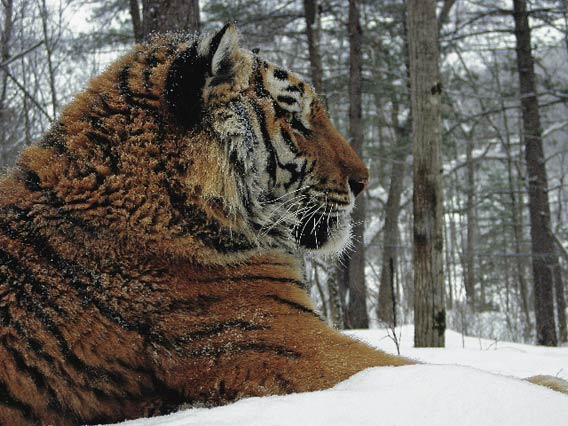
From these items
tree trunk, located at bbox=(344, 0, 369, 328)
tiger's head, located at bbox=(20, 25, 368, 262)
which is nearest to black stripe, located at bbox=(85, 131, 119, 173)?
tiger's head, located at bbox=(20, 25, 368, 262)

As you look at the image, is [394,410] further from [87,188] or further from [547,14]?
[547,14]

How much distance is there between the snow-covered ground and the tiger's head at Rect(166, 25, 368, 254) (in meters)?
0.84

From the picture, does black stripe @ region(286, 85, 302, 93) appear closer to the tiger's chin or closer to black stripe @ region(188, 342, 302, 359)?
the tiger's chin

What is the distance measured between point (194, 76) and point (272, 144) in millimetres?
459

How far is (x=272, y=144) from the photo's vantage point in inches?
90.3

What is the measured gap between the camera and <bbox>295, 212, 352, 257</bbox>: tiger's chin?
2.56 metres

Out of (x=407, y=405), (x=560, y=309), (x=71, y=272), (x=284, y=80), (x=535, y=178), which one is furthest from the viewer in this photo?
(x=560, y=309)

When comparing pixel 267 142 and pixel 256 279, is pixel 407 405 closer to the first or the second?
pixel 256 279

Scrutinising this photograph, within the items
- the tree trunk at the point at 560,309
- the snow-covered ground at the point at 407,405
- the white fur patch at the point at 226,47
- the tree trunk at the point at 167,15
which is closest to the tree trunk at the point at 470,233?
the tree trunk at the point at 560,309

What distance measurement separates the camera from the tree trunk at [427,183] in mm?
5172

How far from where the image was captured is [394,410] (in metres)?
1.43

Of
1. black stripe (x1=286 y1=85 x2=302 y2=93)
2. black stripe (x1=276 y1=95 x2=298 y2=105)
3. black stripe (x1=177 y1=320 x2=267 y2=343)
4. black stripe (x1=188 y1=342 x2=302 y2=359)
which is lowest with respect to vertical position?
black stripe (x1=188 y1=342 x2=302 y2=359)

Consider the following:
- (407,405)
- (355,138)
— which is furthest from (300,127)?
(355,138)

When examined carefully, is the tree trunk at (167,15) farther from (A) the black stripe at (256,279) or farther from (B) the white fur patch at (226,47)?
(A) the black stripe at (256,279)
